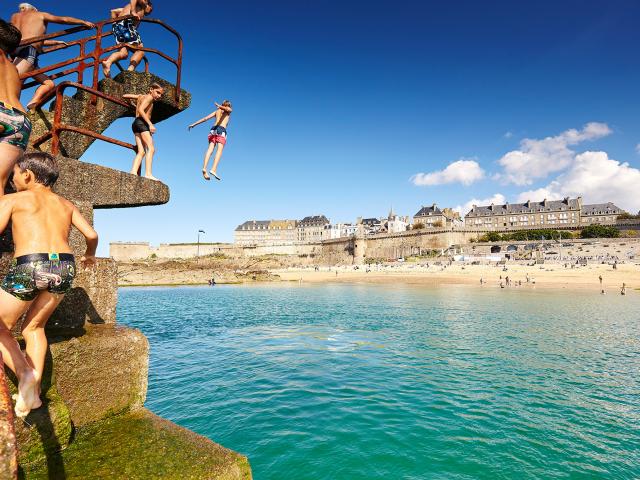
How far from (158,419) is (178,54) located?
6857 millimetres

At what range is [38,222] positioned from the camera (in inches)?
117

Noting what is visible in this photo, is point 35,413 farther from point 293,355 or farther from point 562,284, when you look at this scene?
point 562,284

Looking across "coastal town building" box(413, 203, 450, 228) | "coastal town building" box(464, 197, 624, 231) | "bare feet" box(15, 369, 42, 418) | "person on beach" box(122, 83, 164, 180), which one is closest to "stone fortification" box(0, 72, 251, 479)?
"bare feet" box(15, 369, 42, 418)

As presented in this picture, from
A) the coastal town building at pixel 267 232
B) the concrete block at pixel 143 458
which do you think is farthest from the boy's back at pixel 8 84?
the coastal town building at pixel 267 232

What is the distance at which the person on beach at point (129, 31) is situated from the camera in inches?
259

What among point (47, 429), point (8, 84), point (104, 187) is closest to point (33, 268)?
point (47, 429)

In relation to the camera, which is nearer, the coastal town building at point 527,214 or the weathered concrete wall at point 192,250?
the coastal town building at point 527,214

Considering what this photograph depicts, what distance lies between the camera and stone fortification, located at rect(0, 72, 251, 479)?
2.50m

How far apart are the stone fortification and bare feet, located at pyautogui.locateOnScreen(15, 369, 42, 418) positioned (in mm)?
114

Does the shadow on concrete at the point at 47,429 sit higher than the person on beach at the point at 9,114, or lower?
lower

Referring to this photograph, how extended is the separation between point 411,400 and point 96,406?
735 centimetres

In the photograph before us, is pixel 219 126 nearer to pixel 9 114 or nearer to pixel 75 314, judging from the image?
pixel 9 114

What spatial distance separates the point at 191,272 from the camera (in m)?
75.9

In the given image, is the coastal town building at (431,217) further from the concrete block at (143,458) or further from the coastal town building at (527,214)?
the concrete block at (143,458)
